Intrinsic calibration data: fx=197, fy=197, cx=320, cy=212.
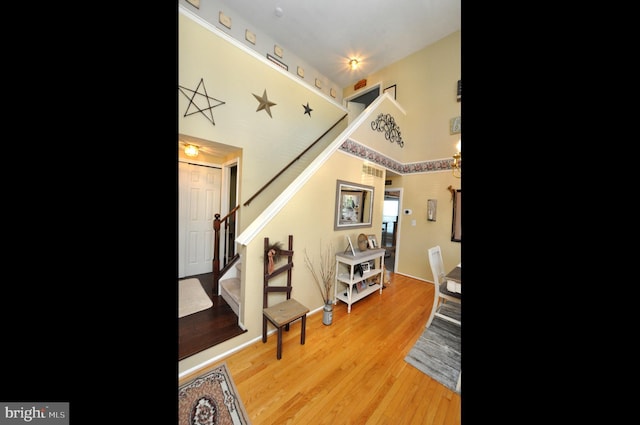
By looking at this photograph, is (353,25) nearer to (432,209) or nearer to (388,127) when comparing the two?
(388,127)

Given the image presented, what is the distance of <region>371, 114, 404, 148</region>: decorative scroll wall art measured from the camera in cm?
320

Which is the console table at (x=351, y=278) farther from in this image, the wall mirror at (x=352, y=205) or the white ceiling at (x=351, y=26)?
the white ceiling at (x=351, y=26)

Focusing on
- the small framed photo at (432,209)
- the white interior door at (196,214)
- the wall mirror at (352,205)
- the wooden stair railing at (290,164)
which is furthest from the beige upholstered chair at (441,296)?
the white interior door at (196,214)

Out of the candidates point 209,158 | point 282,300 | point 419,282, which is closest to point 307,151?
point 209,158

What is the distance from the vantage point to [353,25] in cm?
363

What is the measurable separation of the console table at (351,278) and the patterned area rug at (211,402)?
1462 millimetres

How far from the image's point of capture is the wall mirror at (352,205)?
2.68 meters

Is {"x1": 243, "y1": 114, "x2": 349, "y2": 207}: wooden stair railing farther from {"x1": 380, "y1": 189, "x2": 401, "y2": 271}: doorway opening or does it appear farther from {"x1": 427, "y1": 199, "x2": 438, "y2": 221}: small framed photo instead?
{"x1": 427, "y1": 199, "x2": 438, "y2": 221}: small framed photo

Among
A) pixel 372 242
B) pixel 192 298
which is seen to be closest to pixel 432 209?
pixel 372 242

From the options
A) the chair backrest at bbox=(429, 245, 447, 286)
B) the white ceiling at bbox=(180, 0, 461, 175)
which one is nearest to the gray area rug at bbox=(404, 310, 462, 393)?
the chair backrest at bbox=(429, 245, 447, 286)
